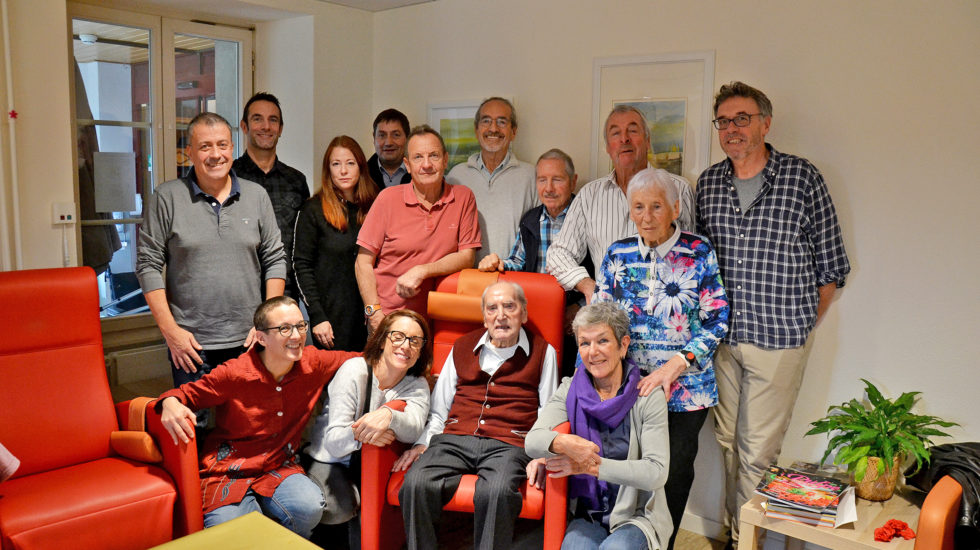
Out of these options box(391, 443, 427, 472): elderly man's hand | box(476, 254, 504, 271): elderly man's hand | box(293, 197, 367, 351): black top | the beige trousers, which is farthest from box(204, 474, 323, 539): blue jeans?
the beige trousers

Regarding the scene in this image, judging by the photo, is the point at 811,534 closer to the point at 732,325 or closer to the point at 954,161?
the point at 732,325

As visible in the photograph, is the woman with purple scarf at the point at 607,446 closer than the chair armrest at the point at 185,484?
Yes

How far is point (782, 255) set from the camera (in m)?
2.91

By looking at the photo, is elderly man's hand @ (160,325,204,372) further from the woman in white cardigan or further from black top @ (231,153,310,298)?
black top @ (231,153,310,298)

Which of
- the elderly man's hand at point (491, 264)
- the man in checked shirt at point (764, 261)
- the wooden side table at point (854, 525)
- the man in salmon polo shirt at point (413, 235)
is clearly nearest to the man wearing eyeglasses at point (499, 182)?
the man in salmon polo shirt at point (413, 235)

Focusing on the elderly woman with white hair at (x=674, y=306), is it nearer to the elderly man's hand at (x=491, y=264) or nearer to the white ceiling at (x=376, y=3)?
the elderly man's hand at (x=491, y=264)

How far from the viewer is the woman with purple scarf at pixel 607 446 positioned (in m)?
2.50

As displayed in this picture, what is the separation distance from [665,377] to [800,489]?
615 mm

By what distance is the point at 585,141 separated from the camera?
12.7 feet

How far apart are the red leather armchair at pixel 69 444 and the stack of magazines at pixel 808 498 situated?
201cm

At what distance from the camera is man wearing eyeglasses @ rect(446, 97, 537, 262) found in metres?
3.71

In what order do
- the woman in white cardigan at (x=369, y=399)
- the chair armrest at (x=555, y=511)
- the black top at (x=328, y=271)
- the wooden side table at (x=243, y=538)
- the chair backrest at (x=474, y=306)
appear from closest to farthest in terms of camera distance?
1. the wooden side table at (x=243, y=538)
2. the chair armrest at (x=555, y=511)
3. the woman in white cardigan at (x=369, y=399)
4. the chair backrest at (x=474, y=306)
5. the black top at (x=328, y=271)

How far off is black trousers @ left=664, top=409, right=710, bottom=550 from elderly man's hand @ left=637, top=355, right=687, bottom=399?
0.61 feet

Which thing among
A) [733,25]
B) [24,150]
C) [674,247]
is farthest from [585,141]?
[24,150]
